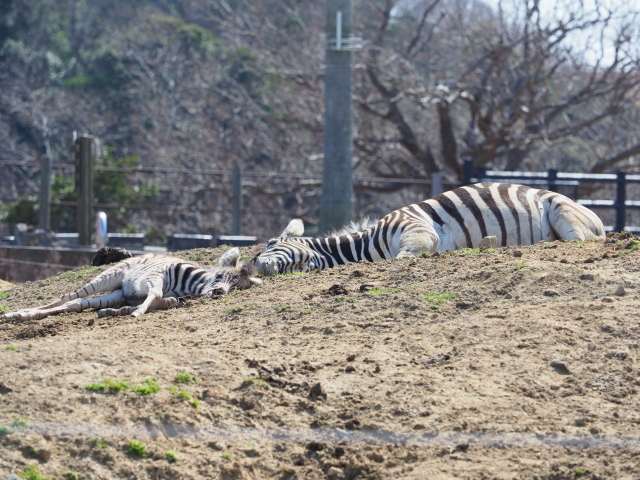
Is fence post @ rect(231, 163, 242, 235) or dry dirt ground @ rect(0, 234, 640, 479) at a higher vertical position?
fence post @ rect(231, 163, 242, 235)

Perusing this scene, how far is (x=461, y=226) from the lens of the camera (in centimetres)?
800

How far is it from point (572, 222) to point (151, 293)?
3.62 meters

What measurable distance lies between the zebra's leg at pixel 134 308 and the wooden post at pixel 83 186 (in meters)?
6.29

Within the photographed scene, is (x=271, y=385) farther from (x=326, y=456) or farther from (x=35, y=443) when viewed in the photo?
(x=35, y=443)

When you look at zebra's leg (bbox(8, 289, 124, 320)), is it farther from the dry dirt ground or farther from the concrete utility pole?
the concrete utility pole

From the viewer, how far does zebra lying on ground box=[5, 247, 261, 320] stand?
667cm

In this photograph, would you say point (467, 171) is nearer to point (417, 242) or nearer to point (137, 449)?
point (417, 242)

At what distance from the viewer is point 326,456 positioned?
389cm

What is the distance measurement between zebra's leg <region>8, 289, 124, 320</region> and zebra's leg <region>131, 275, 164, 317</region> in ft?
1.40

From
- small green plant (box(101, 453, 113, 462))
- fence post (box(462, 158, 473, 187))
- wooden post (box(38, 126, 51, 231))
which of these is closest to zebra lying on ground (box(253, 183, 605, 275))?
small green plant (box(101, 453, 113, 462))

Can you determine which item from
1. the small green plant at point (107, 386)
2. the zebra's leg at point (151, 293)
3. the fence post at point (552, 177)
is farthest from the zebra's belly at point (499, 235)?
the fence post at point (552, 177)

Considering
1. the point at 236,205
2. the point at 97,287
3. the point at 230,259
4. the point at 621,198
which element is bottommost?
the point at 97,287

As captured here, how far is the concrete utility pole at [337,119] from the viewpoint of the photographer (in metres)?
11.5

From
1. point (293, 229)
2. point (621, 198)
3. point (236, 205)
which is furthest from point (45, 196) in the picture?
point (621, 198)
